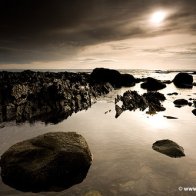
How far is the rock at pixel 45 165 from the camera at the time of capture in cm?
660

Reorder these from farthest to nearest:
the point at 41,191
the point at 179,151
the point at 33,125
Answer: the point at 33,125 < the point at 179,151 < the point at 41,191

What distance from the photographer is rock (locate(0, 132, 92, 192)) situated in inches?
260

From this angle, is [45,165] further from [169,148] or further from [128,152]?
[169,148]

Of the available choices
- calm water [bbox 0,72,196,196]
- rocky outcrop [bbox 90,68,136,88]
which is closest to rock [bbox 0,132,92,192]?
calm water [bbox 0,72,196,196]

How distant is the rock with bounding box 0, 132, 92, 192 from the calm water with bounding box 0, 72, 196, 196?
0.27 m

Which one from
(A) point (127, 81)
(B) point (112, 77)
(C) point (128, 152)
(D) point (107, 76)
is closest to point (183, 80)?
(A) point (127, 81)

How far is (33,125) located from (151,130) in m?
6.69

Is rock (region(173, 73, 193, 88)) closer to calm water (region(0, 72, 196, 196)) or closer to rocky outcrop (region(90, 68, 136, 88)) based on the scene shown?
rocky outcrop (region(90, 68, 136, 88))

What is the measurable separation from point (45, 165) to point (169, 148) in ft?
16.5

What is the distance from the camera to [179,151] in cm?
898

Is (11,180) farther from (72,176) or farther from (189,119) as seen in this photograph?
(189,119)

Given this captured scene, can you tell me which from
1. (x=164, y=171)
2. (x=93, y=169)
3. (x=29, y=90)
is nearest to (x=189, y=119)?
(x=164, y=171)

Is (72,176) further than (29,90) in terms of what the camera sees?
No

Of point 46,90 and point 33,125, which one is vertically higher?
point 46,90
